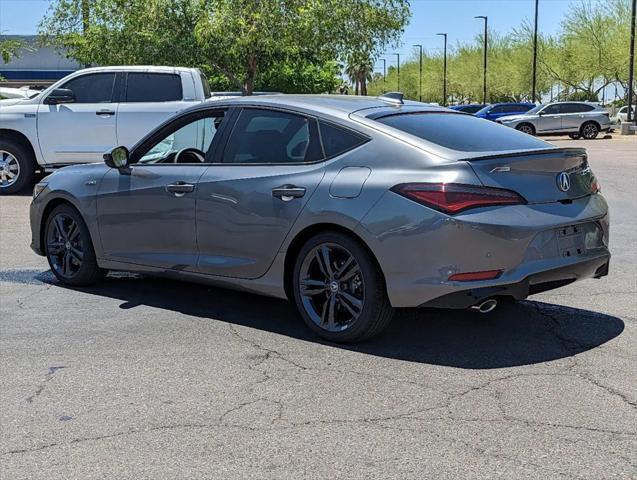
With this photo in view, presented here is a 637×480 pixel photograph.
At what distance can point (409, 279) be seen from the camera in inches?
193

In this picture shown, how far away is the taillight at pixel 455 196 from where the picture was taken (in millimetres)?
→ 4812

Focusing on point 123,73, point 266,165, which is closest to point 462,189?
point 266,165

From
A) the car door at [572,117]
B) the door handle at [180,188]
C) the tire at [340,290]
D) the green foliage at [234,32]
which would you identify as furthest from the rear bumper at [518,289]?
the car door at [572,117]

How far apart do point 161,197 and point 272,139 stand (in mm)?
1000

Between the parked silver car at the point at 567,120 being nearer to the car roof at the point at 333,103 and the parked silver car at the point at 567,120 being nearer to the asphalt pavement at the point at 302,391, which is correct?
the asphalt pavement at the point at 302,391

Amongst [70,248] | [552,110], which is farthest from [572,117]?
[70,248]

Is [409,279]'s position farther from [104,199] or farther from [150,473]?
[104,199]

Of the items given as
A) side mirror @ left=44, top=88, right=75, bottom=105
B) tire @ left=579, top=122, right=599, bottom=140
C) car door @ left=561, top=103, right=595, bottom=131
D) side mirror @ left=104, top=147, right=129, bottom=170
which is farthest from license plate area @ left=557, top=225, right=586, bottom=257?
tire @ left=579, top=122, right=599, bottom=140

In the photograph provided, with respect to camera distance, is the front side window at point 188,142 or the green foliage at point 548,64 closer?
the front side window at point 188,142

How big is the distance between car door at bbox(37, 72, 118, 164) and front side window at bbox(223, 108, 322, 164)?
7.42m

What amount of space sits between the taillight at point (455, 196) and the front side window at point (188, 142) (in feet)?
6.02

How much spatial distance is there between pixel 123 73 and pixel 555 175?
9314mm

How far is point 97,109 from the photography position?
1289 centimetres

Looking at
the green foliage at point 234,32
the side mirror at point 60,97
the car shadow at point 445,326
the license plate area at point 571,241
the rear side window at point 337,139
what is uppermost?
the green foliage at point 234,32
